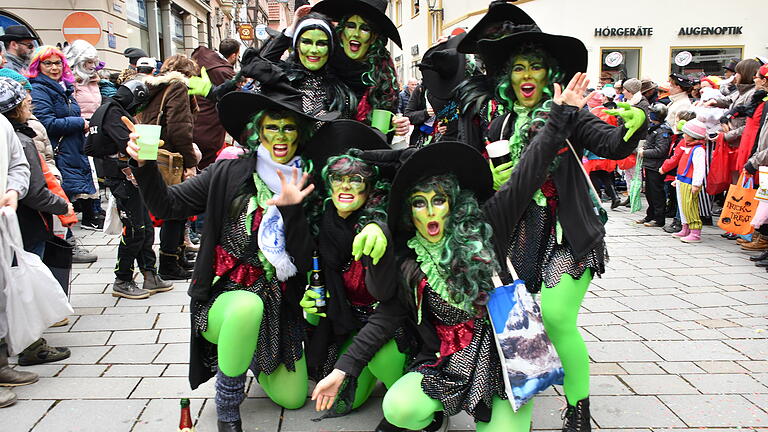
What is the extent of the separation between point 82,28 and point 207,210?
8058 mm

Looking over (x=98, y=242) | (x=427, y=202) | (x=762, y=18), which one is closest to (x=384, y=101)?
(x=427, y=202)

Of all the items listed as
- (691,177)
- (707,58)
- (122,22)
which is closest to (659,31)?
(707,58)

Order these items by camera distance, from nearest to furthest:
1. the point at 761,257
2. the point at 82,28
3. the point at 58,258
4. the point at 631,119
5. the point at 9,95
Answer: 1. the point at 631,119
2. the point at 9,95
3. the point at 58,258
4. the point at 761,257
5. the point at 82,28

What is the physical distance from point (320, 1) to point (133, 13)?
14.3 m

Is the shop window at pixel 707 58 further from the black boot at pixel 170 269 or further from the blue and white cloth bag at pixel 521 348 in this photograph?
the blue and white cloth bag at pixel 521 348

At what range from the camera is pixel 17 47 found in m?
7.11

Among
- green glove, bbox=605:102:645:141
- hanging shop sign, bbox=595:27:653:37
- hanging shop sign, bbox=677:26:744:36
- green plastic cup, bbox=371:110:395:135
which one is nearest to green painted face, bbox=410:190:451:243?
green glove, bbox=605:102:645:141

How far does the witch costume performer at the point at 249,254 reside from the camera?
3.00m

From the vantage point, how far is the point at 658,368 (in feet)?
12.6

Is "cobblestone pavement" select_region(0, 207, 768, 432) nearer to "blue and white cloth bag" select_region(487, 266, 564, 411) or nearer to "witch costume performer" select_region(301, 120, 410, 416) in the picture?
"witch costume performer" select_region(301, 120, 410, 416)

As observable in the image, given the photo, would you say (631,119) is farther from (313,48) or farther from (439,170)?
(313,48)

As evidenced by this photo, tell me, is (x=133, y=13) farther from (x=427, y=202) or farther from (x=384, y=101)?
(x=427, y=202)

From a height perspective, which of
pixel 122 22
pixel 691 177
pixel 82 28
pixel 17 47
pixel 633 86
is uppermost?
pixel 122 22

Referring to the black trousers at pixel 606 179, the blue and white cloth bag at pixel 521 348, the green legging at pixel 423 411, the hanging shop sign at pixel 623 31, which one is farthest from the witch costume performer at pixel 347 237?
the hanging shop sign at pixel 623 31
